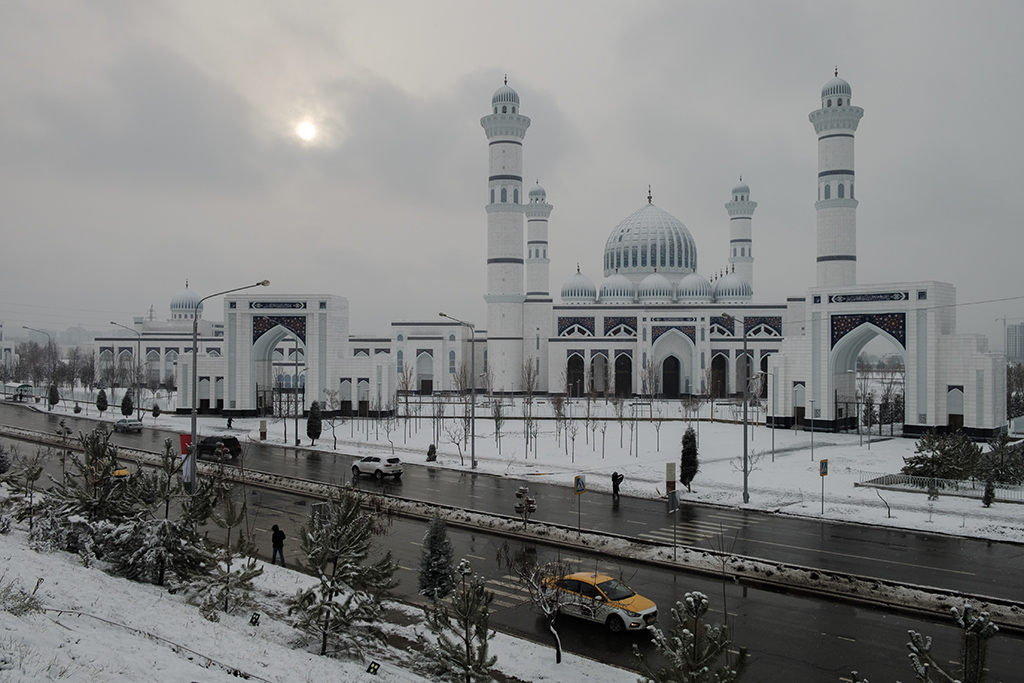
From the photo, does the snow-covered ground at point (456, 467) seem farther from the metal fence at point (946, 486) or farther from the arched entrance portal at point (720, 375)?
the arched entrance portal at point (720, 375)

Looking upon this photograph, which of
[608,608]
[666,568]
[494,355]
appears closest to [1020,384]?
[494,355]

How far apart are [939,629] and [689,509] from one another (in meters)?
10.8

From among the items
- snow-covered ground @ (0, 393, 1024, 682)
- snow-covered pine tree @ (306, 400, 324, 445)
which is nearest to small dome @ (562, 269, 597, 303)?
snow-covered ground @ (0, 393, 1024, 682)

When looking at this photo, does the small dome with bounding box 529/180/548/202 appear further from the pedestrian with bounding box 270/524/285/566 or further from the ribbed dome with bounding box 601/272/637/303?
the pedestrian with bounding box 270/524/285/566

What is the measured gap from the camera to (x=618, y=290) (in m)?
77.9

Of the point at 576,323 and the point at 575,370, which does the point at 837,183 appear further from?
the point at 575,370

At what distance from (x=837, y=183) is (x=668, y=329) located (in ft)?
63.2

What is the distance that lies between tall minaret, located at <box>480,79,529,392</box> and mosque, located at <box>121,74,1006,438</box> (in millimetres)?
141

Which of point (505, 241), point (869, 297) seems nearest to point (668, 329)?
point (505, 241)

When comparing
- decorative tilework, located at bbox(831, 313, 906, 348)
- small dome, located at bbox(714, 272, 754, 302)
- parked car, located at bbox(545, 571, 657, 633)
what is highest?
→ small dome, located at bbox(714, 272, 754, 302)

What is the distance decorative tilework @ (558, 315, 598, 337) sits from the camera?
234ft

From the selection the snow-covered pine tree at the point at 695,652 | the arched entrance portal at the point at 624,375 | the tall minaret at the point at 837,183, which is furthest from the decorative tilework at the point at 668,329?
the snow-covered pine tree at the point at 695,652

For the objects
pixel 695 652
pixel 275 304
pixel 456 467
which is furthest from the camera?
pixel 275 304

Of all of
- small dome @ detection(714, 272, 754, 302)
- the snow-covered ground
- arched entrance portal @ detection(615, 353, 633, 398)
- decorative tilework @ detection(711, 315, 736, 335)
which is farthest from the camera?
small dome @ detection(714, 272, 754, 302)
